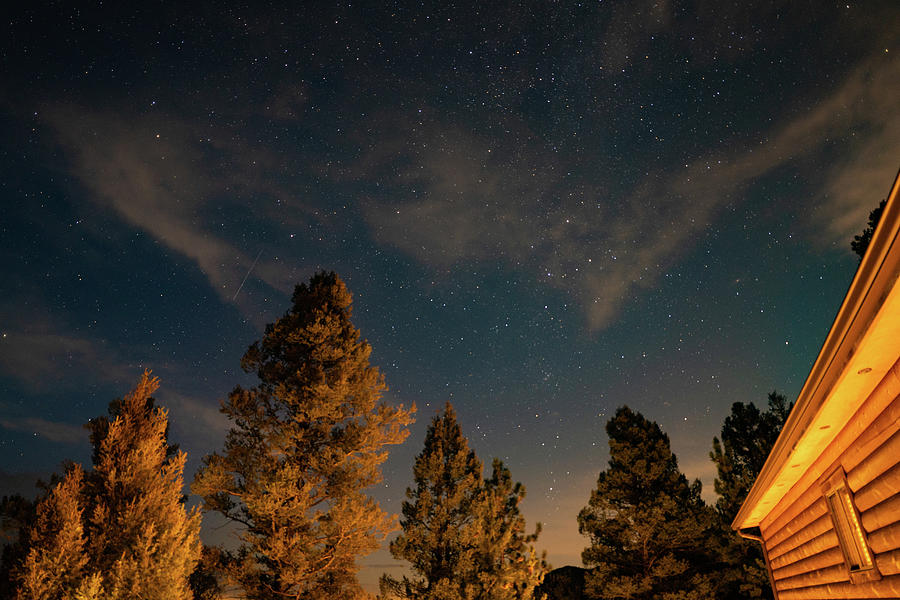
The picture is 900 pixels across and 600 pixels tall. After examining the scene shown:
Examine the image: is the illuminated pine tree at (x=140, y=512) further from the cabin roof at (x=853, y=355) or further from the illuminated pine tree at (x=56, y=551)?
the cabin roof at (x=853, y=355)

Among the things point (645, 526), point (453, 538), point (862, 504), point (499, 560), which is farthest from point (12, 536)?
point (645, 526)

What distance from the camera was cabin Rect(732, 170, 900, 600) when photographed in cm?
264

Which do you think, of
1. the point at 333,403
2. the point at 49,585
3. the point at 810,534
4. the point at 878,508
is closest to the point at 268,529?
the point at 333,403

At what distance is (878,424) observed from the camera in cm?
371

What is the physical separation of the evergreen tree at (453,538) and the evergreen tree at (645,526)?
12.5ft

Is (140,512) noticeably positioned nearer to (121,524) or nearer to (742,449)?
(121,524)

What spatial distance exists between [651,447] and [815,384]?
1909 cm

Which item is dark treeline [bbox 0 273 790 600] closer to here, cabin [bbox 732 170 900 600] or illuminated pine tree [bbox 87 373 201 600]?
illuminated pine tree [bbox 87 373 201 600]

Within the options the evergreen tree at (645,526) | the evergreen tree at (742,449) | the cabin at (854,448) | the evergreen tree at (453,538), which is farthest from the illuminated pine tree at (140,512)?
the evergreen tree at (742,449)

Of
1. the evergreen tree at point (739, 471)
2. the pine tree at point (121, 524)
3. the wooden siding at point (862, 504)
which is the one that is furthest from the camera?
the evergreen tree at point (739, 471)

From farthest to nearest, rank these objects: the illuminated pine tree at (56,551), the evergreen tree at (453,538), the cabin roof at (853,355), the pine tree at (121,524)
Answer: the evergreen tree at (453,538) < the pine tree at (121,524) < the illuminated pine tree at (56,551) < the cabin roof at (853,355)

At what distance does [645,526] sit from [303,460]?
1362 cm

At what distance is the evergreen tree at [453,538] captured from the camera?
14.9 meters

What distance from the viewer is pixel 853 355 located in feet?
10.3
